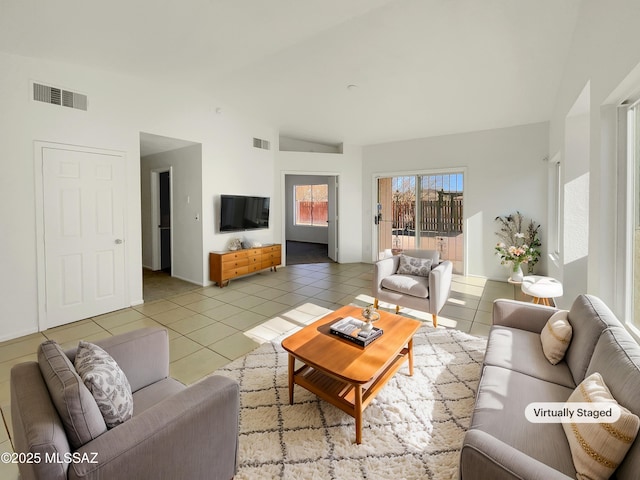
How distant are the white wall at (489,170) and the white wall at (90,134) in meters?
3.96

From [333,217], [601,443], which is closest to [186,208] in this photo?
[333,217]

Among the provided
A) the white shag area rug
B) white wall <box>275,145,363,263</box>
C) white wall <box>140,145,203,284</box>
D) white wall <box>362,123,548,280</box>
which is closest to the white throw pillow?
the white shag area rug

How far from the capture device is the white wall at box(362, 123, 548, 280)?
5215 millimetres

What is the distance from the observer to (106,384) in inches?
48.2

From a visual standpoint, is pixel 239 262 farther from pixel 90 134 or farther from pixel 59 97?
pixel 59 97

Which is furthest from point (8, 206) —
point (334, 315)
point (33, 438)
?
point (334, 315)

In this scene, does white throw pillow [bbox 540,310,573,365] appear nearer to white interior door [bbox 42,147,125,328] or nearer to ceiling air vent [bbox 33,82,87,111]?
white interior door [bbox 42,147,125,328]

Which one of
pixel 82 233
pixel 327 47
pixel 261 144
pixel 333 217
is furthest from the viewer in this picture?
pixel 333 217

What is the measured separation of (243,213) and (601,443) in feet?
17.4

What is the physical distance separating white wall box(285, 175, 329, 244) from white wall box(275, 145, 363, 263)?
2.74 meters

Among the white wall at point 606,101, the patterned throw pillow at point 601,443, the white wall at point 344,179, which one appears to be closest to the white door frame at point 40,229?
the white wall at point 344,179

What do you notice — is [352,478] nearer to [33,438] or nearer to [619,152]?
[33,438]

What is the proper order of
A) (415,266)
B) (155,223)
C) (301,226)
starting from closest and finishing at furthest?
(415,266), (155,223), (301,226)

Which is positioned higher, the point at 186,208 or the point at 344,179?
the point at 344,179
